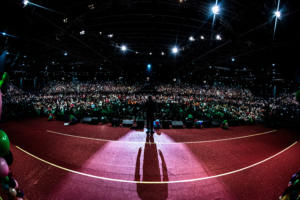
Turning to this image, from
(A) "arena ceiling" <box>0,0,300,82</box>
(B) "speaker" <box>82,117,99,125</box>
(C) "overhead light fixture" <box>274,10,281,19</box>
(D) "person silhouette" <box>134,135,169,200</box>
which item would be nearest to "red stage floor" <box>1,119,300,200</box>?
(D) "person silhouette" <box>134,135,169,200</box>

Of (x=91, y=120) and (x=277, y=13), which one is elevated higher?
(x=277, y=13)

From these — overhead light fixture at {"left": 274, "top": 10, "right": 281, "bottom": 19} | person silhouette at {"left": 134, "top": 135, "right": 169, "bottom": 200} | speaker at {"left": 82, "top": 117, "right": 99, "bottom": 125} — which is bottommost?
person silhouette at {"left": 134, "top": 135, "right": 169, "bottom": 200}

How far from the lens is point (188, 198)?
154 inches

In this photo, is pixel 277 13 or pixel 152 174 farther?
pixel 277 13

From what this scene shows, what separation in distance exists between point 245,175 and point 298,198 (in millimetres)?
3383

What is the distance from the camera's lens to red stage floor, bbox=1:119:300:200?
13.6ft

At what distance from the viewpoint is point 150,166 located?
547 centimetres

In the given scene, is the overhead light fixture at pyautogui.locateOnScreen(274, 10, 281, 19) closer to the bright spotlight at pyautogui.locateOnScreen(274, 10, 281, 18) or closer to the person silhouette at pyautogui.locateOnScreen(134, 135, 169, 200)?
the bright spotlight at pyautogui.locateOnScreen(274, 10, 281, 18)

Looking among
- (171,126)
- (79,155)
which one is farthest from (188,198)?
(171,126)

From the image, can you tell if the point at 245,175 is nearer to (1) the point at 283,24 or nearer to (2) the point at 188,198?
(2) the point at 188,198

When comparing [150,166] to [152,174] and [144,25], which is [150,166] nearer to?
[152,174]

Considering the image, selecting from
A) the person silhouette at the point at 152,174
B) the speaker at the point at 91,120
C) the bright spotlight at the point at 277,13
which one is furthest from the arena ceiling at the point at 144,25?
the person silhouette at the point at 152,174

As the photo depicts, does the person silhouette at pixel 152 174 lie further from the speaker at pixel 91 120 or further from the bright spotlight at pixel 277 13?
the bright spotlight at pixel 277 13

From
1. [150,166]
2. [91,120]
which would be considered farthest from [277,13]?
[91,120]
